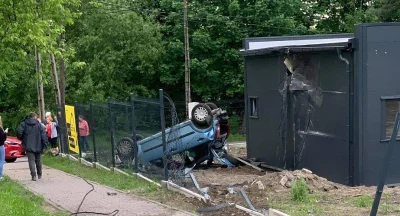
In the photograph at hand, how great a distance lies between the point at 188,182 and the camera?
45.4ft

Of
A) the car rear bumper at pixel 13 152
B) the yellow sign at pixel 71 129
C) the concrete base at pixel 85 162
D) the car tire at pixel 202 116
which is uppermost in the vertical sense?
the car tire at pixel 202 116

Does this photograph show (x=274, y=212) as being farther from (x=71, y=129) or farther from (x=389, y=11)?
(x=389, y=11)

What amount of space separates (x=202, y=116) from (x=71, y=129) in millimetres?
6393

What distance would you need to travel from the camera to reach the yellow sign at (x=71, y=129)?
21.6m

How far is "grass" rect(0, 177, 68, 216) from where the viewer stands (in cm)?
1068

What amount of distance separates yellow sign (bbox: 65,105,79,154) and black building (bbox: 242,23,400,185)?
6876 millimetres

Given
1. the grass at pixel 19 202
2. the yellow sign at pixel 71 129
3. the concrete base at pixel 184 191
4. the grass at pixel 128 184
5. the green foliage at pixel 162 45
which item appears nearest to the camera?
the grass at pixel 19 202

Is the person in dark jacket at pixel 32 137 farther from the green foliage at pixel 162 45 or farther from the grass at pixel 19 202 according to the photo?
the green foliage at pixel 162 45

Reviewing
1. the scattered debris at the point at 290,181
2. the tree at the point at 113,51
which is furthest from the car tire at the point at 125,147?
the tree at the point at 113,51

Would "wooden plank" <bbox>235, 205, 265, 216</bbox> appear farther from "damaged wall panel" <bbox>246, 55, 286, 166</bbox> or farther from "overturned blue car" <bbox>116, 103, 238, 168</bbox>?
"damaged wall panel" <bbox>246, 55, 286, 166</bbox>

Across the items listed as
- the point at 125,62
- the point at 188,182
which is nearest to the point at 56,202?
the point at 188,182

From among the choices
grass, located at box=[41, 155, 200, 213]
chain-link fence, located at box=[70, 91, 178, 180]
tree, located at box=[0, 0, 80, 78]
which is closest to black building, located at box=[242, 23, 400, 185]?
chain-link fence, located at box=[70, 91, 178, 180]

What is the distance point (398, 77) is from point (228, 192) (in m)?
4.73

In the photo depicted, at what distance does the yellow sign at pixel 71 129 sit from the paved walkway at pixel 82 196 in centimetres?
396
